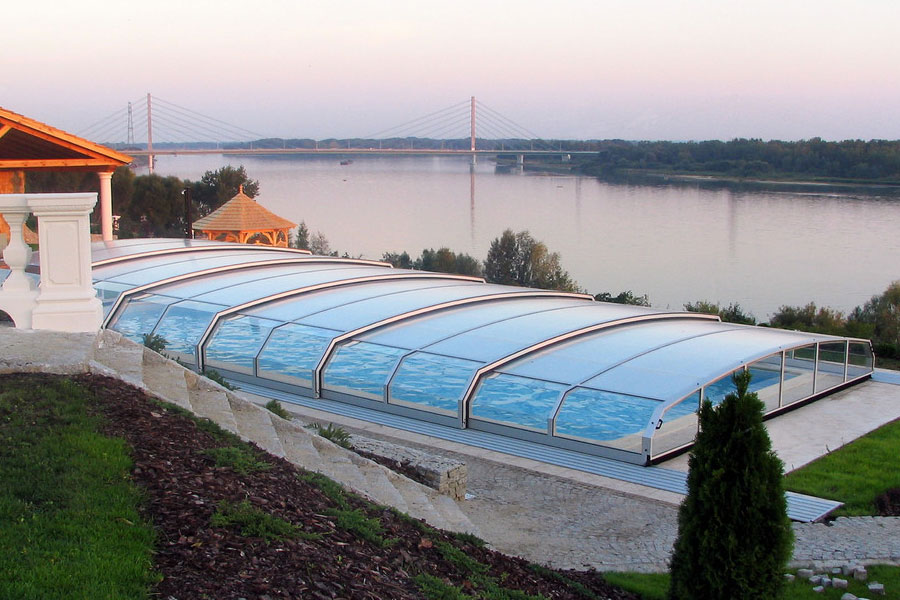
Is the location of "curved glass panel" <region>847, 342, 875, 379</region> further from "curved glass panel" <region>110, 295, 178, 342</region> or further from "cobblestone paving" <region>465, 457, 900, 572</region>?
"curved glass panel" <region>110, 295, 178, 342</region>

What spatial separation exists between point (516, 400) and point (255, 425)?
5.02 meters

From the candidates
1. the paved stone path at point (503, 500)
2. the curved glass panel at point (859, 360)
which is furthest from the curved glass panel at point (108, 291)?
the curved glass panel at point (859, 360)

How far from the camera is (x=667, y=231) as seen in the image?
218 feet

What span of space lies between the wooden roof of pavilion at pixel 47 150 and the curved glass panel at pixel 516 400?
10268mm

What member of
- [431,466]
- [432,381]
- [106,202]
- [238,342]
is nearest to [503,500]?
[431,466]

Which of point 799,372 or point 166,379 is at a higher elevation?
point 166,379

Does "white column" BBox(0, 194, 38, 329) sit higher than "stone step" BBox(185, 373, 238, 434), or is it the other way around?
"white column" BBox(0, 194, 38, 329)

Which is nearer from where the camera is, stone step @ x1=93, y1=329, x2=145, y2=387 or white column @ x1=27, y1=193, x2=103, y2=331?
stone step @ x1=93, y1=329, x2=145, y2=387

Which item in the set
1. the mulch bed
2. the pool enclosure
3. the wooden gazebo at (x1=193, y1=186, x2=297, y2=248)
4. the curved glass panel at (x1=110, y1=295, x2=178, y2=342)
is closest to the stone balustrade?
the mulch bed

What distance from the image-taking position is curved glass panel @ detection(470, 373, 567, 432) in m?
12.2

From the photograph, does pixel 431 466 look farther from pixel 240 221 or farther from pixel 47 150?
pixel 240 221

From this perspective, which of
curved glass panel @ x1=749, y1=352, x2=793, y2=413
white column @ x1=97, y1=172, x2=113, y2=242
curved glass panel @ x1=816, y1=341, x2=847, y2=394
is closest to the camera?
curved glass panel @ x1=749, y1=352, x2=793, y2=413

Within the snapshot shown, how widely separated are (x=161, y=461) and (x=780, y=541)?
4.41 meters

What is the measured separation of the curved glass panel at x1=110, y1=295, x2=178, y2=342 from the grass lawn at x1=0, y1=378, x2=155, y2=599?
9.92m
